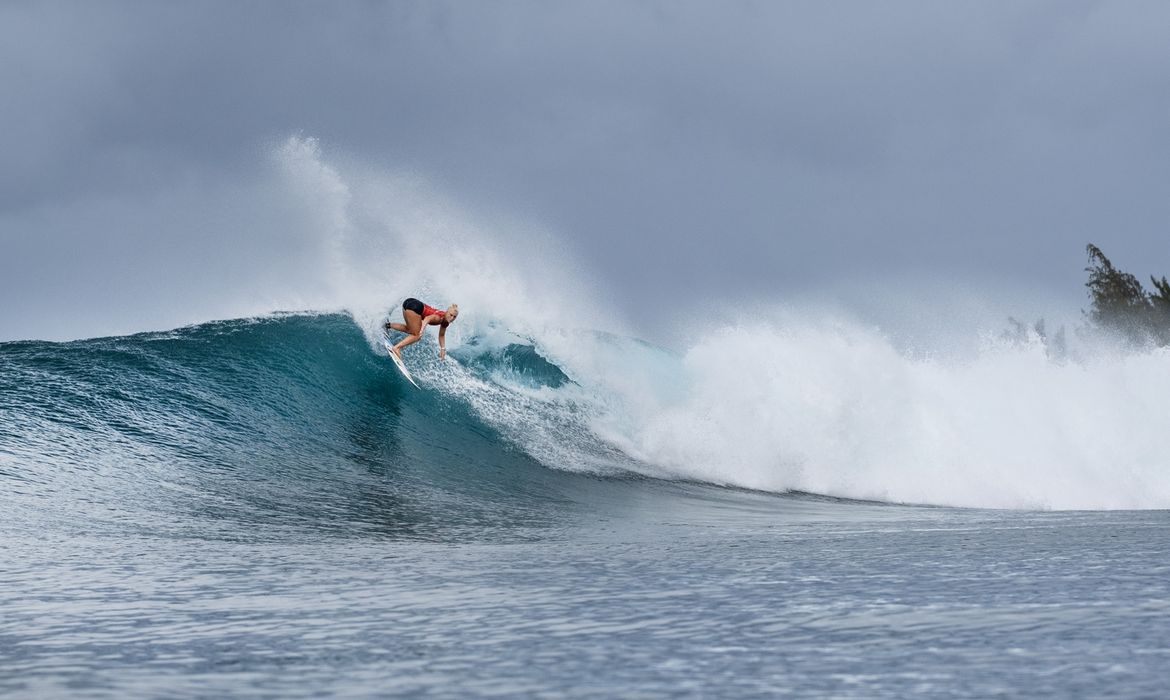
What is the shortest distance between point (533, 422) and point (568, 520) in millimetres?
6814

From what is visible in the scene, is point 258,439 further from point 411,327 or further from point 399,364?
point 411,327

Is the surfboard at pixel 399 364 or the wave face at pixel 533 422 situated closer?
the wave face at pixel 533 422

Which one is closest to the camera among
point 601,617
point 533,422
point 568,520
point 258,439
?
point 601,617

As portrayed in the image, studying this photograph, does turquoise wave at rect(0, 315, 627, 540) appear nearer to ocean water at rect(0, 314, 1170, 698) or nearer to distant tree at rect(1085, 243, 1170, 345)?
ocean water at rect(0, 314, 1170, 698)

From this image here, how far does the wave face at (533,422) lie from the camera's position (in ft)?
36.8

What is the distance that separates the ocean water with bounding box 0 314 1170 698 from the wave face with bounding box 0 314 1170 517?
62mm

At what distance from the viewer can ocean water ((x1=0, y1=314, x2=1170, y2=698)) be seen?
3414 mm

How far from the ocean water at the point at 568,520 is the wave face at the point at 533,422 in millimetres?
62

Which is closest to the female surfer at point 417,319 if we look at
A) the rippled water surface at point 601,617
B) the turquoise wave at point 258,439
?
the turquoise wave at point 258,439

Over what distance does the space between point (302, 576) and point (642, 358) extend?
1401 centimetres

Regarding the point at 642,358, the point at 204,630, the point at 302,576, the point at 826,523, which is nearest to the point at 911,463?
the point at 642,358

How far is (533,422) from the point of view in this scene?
53.9 feet

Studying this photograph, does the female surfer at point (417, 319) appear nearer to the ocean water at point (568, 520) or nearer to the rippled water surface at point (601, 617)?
the ocean water at point (568, 520)

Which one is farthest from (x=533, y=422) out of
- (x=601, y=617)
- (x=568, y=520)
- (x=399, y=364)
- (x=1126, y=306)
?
(x=1126, y=306)
